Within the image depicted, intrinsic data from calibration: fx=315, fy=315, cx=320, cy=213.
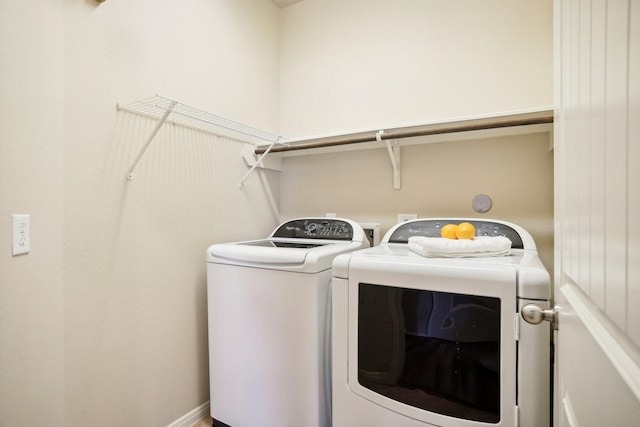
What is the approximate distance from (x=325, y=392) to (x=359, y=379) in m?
0.27

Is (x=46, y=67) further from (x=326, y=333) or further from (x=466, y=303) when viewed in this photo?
(x=466, y=303)

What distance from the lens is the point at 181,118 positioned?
162cm

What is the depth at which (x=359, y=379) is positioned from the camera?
1.15 metres

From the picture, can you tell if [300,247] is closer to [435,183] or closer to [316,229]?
[316,229]

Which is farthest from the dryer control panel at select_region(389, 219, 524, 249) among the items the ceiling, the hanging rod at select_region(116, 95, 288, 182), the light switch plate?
the ceiling

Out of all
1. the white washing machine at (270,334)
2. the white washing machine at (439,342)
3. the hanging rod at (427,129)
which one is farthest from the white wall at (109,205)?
the white washing machine at (439,342)

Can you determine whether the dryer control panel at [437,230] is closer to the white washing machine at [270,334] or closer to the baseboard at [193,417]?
the white washing machine at [270,334]

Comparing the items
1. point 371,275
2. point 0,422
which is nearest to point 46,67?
point 0,422

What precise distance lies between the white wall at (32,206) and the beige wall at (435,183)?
1.44 meters

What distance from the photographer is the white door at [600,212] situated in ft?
1.09

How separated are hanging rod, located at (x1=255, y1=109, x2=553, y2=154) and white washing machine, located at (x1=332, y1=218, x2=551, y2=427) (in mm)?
612

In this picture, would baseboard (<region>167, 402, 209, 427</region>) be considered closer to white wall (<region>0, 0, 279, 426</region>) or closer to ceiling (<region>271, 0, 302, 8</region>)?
white wall (<region>0, 0, 279, 426</region>)

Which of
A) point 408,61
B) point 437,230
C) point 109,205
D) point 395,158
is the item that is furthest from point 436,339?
point 408,61

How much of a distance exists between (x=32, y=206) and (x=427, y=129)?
1.71 metres
